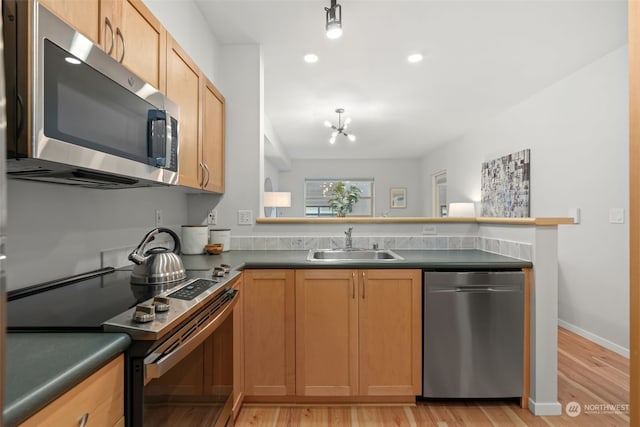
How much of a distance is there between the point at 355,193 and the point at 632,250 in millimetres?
2721

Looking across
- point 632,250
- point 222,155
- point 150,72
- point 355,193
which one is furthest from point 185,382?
point 355,193

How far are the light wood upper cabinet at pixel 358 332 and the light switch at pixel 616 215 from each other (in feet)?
6.74

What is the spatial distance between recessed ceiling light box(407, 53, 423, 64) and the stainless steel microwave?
2381 mm

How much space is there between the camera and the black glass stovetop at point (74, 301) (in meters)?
0.87

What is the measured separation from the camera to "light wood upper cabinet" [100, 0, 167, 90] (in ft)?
3.76

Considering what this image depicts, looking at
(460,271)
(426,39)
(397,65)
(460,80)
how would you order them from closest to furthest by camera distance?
1. (460,271)
2. (426,39)
3. (397,65)
4. (460,80)

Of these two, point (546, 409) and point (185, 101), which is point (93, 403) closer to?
point (185, 101)

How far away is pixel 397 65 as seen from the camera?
10.4 ft

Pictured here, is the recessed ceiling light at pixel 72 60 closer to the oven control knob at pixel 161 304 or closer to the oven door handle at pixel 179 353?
the oven control knob at pixel 161 304

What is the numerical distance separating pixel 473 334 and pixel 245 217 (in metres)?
1.69

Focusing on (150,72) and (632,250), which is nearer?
(632,250)

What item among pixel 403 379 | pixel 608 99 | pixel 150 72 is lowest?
pixel 403 379

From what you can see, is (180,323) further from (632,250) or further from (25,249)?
(632,250)

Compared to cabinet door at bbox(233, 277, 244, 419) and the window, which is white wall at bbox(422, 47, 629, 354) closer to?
cabinet door at bbox(233, 277, 244, 419)
